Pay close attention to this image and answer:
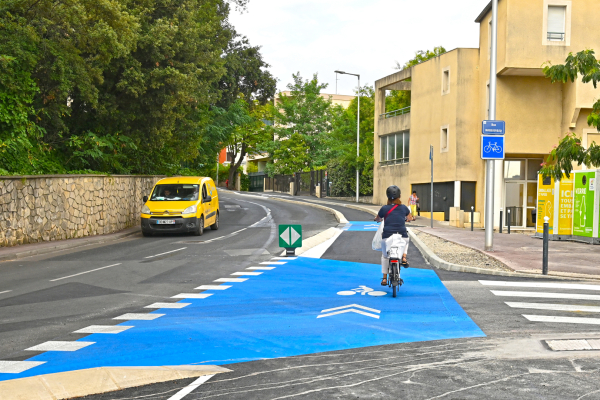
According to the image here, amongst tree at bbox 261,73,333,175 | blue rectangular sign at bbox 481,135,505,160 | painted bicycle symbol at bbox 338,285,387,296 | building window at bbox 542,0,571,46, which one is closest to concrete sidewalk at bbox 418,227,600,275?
blue rectangular sign at bbox 481,135,505,160

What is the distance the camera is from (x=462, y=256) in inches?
603

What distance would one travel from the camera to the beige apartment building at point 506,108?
1156 inches

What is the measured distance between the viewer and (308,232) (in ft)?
77.0

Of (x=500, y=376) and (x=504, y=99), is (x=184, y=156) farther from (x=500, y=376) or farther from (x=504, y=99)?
(x=500, y=376)

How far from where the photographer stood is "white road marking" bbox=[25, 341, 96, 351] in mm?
6621

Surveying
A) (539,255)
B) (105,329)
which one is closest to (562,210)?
(539,255)

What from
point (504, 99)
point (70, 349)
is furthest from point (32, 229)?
point (504, 99)

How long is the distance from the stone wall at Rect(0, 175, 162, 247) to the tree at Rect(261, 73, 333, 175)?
40.0 meters

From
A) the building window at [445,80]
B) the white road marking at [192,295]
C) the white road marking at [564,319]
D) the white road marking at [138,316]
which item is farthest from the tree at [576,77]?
the building window at [445,80]

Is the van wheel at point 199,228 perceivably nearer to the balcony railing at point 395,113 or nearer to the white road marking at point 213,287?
the white road marking at point 213,287

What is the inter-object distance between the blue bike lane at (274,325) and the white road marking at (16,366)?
8cm

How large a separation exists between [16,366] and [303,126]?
196 ft

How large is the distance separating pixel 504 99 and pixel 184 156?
16392mm

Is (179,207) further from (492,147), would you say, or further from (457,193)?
(457,193)
